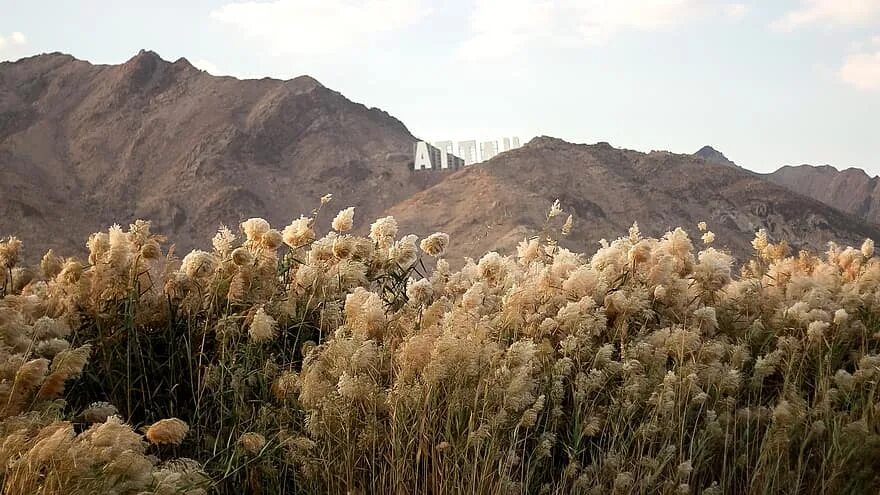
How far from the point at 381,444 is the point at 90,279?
4.97 feet

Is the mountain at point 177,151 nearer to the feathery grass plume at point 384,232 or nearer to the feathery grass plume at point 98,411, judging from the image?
the feathery grass plume at point 384,232

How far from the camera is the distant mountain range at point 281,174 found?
30.3 m

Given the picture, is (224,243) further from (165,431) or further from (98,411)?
(165,431)

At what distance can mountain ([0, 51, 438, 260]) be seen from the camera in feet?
115

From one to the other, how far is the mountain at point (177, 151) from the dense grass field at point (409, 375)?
27.9 m

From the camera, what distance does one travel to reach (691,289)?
4652 millimetres

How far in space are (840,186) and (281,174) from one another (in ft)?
97.9

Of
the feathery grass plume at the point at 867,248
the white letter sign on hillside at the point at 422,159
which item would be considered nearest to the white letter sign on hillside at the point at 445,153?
the white letter sign on hillside at the point at 422,159

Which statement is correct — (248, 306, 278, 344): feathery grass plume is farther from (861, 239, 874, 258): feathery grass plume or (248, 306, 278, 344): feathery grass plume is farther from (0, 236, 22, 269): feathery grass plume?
(861, 239, 874, 258): feathery grass plume

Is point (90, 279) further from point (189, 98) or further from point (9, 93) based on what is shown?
point (9, 93)

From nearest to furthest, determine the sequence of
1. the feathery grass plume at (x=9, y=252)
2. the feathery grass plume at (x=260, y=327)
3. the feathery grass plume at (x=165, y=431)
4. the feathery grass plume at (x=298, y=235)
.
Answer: the feathery grass plume at (x=165, y=431)
the feathery grass plume at (x=260, y=327)
the feathery grass plume at (x=9, y=252)
the feathery grass plume at (x=298, y=235)

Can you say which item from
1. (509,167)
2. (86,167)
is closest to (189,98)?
(86,167)

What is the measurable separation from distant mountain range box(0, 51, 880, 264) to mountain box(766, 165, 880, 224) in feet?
32.9

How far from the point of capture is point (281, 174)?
39844mm
